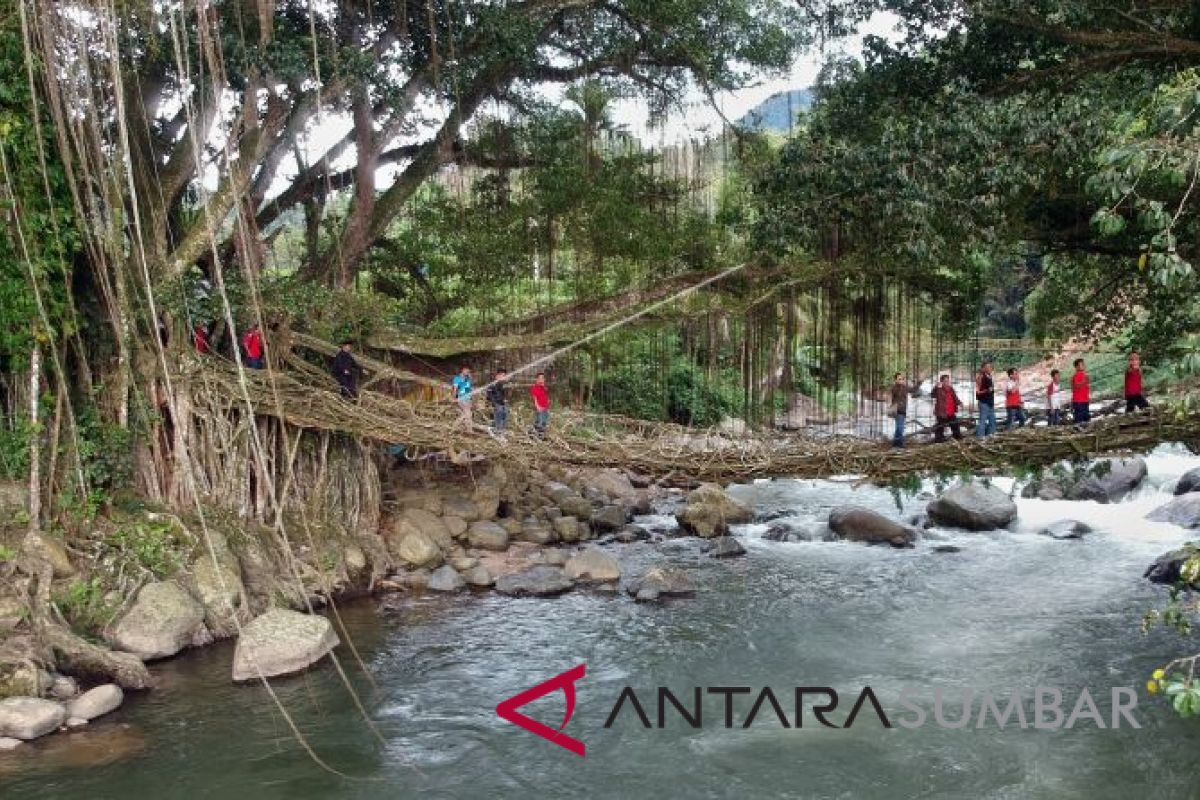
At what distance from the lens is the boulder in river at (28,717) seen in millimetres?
6020

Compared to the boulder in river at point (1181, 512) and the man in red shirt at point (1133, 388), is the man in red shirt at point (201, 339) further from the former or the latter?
the boulder in river at point (1181, 512)

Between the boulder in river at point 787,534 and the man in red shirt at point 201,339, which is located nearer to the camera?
the man in red shirt at point 201,339

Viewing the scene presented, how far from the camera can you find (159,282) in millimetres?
8266

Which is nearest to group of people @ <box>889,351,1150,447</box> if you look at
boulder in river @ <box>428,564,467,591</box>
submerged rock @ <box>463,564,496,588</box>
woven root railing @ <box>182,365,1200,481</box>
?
woven root railing @ <box>182,365,1200,481</box>

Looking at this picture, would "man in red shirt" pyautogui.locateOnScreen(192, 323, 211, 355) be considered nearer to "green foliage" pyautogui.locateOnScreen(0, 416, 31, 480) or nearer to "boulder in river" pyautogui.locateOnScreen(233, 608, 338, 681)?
"green foliage" pyautogui.locateOnScreen(0, 416, 31, 480)

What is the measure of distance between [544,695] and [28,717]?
338 cm

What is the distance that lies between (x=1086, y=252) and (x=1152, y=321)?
961 mm

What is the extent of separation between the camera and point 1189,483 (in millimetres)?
12141

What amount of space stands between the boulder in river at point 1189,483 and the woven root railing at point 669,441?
6.54m

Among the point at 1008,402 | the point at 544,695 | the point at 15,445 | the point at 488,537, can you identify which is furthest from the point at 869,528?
the point at 15,445

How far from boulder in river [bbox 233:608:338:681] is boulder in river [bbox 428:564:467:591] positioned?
209cm

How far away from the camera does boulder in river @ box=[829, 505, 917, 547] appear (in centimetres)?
1105

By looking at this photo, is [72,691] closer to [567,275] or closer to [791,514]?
[567,275]

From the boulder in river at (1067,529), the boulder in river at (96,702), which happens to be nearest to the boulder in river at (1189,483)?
the boulder in river at (1067,529)
